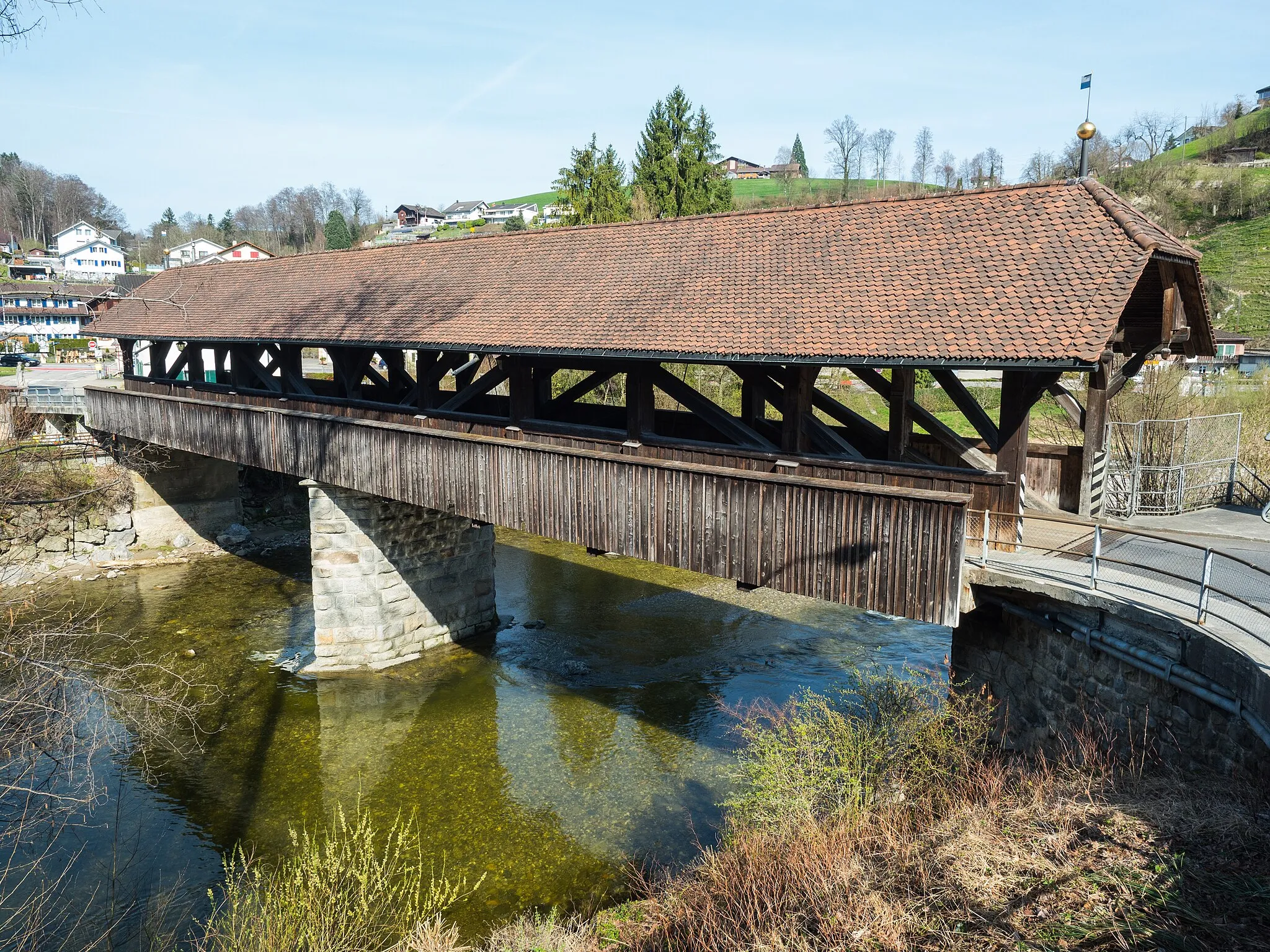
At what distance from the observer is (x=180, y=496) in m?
20.6

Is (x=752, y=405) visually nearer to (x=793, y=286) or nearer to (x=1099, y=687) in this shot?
(x=793, y=286)

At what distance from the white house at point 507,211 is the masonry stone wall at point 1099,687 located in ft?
311

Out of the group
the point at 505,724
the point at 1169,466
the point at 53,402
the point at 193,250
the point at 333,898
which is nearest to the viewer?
the point at 333,898

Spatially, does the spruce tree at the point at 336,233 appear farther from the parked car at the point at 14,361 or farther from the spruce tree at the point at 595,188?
the spruce tree at the point at 595,188

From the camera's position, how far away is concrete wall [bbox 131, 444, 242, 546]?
19.9 m

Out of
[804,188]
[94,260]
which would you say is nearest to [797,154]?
[804,188]

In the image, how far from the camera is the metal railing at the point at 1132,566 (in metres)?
6.28

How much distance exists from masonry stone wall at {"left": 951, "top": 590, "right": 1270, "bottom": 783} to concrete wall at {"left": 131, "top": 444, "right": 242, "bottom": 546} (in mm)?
17460

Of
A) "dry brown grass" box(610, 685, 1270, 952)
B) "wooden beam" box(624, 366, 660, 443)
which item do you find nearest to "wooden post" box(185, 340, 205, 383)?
"wooden beam" box(624, 366, 660, 443)

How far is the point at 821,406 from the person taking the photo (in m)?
8.48

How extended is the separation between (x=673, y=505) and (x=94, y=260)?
3272 inches

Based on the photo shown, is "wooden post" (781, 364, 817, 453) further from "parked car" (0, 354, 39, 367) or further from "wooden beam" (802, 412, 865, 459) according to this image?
"parked car" (0, 354, 39, 367)

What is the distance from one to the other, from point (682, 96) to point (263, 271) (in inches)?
999

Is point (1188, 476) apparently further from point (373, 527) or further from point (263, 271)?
point (263, 271)
